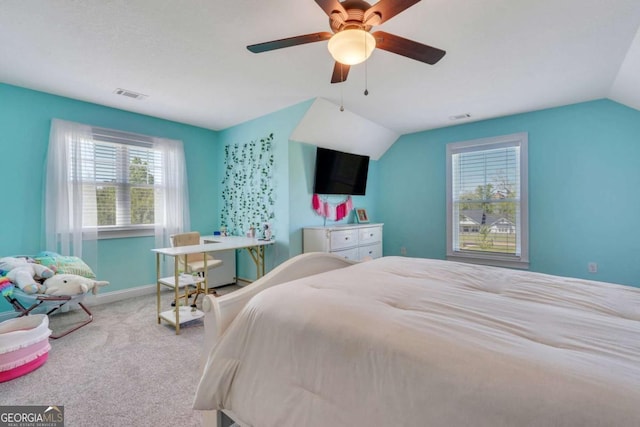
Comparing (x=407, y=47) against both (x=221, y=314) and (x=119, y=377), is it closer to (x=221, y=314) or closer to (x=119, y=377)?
(x=221, y=314)

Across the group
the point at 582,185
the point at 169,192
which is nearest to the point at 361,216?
the point at 582,185

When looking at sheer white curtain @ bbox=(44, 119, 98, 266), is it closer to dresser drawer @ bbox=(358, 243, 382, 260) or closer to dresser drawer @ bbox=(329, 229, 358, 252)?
dresser drawer @ bbox=(329, 229, 358, 252)

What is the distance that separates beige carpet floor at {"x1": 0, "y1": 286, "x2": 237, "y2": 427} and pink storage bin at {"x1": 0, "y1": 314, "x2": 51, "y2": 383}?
0.18ft

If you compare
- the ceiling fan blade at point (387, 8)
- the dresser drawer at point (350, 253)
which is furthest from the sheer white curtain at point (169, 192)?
the ceiling fan blade at point (387, 8)

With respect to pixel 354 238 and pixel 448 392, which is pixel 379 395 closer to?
pixel 448 392

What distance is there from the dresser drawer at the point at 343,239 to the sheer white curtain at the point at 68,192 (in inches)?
114

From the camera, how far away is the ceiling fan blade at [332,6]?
136 centimetres

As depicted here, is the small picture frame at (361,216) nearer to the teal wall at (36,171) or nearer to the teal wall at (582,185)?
the teal wall at (582,185)

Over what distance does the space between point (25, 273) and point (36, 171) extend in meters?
1.32

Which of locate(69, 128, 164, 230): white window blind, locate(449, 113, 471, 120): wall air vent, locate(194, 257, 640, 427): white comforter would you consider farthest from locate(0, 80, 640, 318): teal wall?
locate(194, 257, 640, 427): white comforter

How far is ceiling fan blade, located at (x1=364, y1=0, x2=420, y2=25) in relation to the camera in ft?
4.44

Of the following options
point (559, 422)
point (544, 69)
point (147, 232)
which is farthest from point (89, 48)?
point (544, 69)

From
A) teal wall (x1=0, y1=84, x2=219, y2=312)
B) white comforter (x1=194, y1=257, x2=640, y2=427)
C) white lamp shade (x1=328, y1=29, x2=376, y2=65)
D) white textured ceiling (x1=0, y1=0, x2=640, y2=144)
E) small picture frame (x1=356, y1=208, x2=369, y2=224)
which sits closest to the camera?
white comforter (x1=194, y1=257, x2=640, y2=427)

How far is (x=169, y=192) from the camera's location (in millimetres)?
3922
